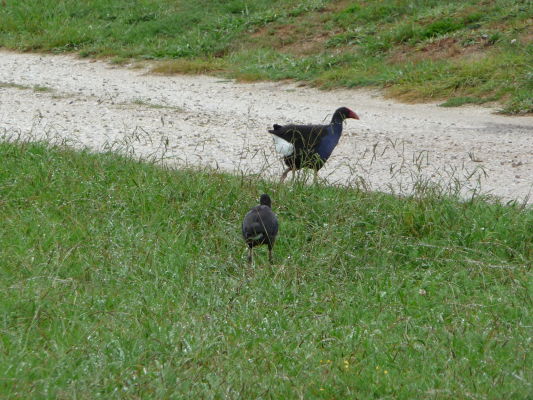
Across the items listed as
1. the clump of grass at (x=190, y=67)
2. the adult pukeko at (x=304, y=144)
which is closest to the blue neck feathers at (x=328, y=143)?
the adult pukeko at (x=304, y=144)

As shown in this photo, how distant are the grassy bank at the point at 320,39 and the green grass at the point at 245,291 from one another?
16.4ft

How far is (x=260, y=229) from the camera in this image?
19.1ft

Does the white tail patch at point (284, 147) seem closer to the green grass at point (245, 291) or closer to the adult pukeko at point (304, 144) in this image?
the adult pukeko at point (304, 144)

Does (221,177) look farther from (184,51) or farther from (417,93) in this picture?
(184,51)

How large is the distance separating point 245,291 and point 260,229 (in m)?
Result: 0.64

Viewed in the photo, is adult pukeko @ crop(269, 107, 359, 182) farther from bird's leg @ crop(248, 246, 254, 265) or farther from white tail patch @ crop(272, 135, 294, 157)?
bird's leg @ crop(248, 246, 254, 265)

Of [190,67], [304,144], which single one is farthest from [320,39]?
[304,144]

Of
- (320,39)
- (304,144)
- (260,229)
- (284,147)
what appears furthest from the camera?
(320,39)

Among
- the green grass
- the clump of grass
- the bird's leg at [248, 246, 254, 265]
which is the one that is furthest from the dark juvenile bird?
the clump of grass

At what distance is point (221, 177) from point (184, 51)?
8018 millimetres

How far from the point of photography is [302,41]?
1475 cm

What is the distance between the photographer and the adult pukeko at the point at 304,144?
311 inches

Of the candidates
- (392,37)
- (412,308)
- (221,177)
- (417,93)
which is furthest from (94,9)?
(412,308)

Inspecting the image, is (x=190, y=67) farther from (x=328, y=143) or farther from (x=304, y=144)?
(x=304, y=144)
